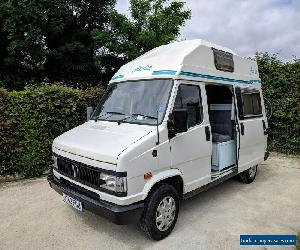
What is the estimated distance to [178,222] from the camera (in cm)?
532

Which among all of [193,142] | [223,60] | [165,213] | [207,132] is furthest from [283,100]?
[165,213]

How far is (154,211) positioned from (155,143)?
3.20ft

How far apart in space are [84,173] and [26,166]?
379 cm

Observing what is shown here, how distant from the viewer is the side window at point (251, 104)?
6864 mm

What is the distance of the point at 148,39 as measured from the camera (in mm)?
17250

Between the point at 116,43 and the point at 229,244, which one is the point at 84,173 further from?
the point at 116,43

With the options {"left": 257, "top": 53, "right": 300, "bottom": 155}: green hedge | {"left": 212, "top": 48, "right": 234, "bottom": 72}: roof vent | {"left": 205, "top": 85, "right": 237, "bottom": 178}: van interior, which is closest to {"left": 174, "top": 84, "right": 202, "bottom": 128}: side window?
{"left": 205, "top": 85, "right": 237, "bottom": 178}: van interior

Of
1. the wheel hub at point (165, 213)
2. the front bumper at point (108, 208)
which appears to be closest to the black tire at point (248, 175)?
the wheel hub at point (165, 213)

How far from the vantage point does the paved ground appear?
4703 millimetres

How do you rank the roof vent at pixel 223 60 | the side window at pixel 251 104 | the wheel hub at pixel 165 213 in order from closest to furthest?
the wheel hub at pixel 165 213 < the roof vent at pixel 223 60 < the side window at pixel 251 104

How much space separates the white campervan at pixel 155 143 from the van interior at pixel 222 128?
0.07 ft

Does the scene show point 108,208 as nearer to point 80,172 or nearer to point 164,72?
point 80,172

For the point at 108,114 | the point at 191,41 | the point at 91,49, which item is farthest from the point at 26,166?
the point at 91,49

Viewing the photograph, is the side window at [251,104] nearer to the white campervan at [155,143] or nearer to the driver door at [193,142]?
the white campervan at [155,143]
